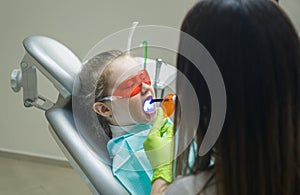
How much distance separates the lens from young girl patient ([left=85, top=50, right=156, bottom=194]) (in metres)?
1.15

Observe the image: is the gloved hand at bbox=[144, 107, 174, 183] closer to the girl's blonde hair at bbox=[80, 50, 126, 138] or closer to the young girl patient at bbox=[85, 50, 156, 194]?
the young girl patient at bbox=[85, 50, 156, 194]

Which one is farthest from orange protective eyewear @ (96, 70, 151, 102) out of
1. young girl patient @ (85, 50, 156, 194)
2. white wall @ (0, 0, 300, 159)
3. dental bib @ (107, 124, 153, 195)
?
white wall @ (0, 0, 300, 159)

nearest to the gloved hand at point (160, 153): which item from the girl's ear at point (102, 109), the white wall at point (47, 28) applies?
the girl's ear at point (102, 109)

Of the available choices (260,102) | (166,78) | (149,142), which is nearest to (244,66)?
(260,102)

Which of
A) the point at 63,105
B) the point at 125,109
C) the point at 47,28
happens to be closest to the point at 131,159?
the point at 125,109

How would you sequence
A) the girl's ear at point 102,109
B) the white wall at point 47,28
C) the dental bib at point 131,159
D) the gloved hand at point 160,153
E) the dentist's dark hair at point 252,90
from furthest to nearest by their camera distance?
the white wall at point 47,28
the girl's ear at point 102,109
the dental bib at point 131,159
the gloved hand at point 160,153
the dentist's dark hair at point 252,90

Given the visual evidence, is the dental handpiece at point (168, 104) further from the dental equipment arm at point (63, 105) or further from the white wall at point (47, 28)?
the white wall at point (47, 28)

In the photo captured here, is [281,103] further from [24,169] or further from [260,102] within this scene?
[24,169]

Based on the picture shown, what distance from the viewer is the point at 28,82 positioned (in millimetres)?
1229

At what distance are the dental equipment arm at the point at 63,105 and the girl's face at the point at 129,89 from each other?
114mm

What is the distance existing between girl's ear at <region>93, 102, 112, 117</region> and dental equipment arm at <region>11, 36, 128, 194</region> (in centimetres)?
7

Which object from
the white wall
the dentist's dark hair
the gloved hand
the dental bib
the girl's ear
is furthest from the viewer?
the white wall

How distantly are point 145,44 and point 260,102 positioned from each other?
46cm

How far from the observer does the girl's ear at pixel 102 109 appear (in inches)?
48.2
